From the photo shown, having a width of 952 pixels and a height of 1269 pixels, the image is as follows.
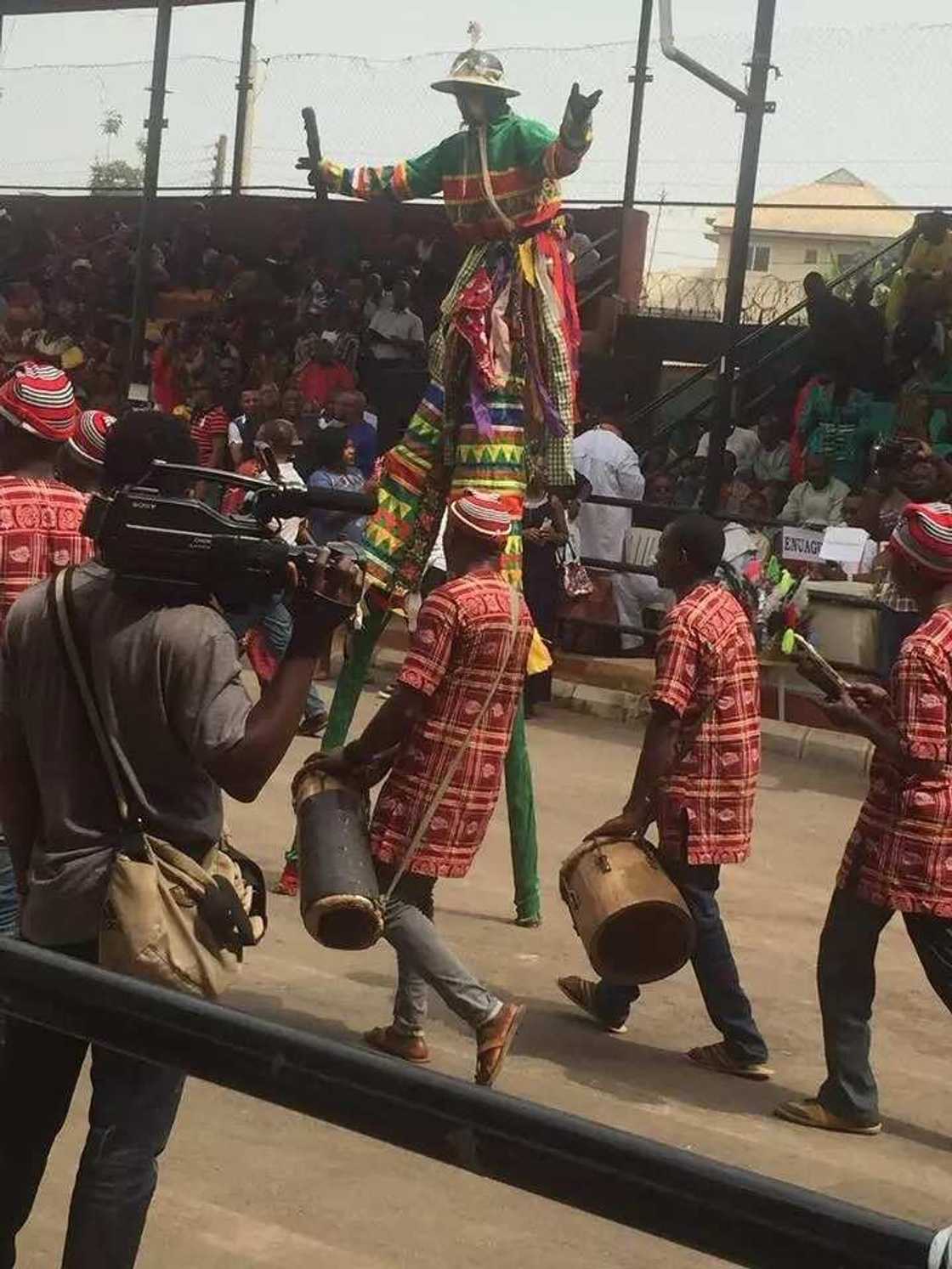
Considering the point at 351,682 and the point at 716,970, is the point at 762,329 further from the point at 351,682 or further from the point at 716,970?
the point at 716,970

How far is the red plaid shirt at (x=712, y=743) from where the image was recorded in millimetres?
5512

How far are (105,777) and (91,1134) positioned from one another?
0.58m

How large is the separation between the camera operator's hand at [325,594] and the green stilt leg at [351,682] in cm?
365

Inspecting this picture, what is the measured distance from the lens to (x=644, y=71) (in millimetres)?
14484

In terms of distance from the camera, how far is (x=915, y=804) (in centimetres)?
504

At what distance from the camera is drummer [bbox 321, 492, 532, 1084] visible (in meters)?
5.18

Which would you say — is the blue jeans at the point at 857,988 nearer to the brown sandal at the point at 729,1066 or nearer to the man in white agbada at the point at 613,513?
the brown sandal at the point at 729,1066

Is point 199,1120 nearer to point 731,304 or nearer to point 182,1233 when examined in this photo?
point 182,1233

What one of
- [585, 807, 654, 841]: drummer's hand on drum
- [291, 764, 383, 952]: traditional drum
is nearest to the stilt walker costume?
[585, 807, 654, 841]: drummer's hand on drum

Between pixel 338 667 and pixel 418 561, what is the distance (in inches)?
212

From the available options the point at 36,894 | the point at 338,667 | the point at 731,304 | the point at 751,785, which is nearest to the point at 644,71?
the point at 731,304

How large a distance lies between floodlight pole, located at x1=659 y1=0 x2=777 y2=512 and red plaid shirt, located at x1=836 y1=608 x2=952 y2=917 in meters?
5.86

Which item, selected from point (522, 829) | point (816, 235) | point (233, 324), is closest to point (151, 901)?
point (522, 829)

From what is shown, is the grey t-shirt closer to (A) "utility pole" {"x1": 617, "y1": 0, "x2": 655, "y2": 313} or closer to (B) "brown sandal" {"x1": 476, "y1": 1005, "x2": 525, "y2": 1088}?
(B) "brown sandal" {"x1": 476, "y1": 1005, "x2": 525, "y2": 1088}
